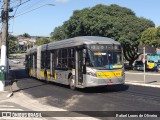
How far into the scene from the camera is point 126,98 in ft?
56.7

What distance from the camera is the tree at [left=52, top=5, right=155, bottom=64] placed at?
5744 centimetres

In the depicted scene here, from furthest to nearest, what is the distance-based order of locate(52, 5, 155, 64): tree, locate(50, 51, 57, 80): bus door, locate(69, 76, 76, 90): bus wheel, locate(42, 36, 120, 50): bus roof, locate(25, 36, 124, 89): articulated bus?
locate(52, 5, 155, 64): tree, locate(50, 51, 57, 80): bus door, locate(69, 76, 76, 90): bus wheel, locate(42, 36, 120, 50): bus roof, locate(25, 36, 124, 89): articulated bus

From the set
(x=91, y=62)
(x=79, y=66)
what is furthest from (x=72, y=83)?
(x=91, y=62)

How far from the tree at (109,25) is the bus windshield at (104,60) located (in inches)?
1437

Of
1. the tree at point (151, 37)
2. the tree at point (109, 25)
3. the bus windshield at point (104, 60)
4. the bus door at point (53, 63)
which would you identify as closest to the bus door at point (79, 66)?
the bus windshield at point (104, 60)

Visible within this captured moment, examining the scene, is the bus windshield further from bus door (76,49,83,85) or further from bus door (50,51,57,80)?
bus door (50,51,57,80)

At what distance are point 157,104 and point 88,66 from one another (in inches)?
228

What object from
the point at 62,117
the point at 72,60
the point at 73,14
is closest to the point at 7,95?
the point at 72,60

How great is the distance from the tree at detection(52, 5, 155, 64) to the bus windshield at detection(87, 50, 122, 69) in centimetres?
3651

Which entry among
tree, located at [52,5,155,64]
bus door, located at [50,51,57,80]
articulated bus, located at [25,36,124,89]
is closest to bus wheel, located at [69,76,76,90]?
articulated bus, located at [25,36,124,89]

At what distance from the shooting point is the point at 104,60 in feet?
65.7

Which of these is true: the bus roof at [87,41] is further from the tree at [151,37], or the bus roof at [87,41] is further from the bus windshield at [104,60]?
the tree at [151,37]

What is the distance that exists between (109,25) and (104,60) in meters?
38.9

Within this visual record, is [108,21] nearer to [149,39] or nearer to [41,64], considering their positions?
[149,39]
